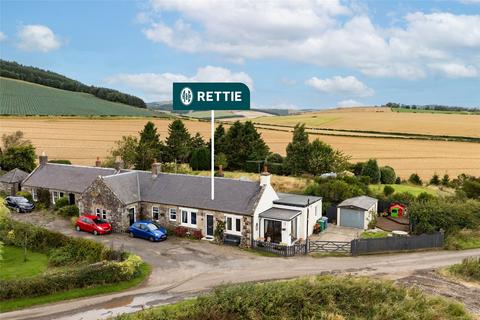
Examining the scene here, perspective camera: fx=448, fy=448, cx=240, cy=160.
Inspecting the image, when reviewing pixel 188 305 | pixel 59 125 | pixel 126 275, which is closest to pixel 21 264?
pixel 126 275

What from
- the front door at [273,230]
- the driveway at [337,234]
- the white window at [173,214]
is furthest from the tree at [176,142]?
the front door at [273,230]

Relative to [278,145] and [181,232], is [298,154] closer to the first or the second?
[278,145]

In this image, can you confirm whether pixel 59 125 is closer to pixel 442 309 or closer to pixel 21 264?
pixel 21 264

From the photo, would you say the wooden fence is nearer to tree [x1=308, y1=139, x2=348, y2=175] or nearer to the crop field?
tree [x1=308, y1=139, x2=348, y2=175]

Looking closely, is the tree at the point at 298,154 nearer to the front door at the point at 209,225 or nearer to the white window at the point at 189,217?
the white window at the point at 189,217

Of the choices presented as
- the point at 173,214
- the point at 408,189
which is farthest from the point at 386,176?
the point at 173,214

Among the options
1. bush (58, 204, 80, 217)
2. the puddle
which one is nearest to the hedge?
the puddle
